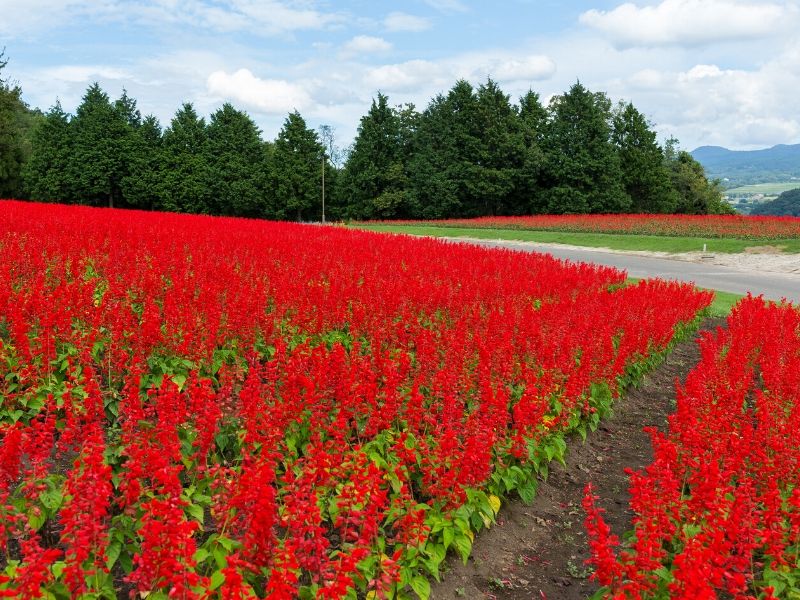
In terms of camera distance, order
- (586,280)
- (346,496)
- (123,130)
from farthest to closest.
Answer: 1. (123,130)
2. (586,280)
3. (346,496)

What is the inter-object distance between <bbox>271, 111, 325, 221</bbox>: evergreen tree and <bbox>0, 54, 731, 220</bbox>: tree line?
0.36 ft

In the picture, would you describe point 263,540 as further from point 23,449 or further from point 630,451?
point 630,451

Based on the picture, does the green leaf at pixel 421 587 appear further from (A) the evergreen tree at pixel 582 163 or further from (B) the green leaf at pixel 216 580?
(A) the evergreen tree at pixel 582 163

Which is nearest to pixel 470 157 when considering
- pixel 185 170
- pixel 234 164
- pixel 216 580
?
pixel 234 164

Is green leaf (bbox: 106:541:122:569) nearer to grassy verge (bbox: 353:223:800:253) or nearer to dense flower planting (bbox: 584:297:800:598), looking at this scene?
dense flower planting (bbox: 584:297:800:598)

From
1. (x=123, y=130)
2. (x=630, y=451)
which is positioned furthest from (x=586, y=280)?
(x=123, y=130)

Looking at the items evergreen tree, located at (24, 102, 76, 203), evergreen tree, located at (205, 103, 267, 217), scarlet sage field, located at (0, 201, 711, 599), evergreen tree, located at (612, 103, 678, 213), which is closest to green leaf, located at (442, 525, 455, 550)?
scarlet sage field, located at (0, 201, 711, 599)

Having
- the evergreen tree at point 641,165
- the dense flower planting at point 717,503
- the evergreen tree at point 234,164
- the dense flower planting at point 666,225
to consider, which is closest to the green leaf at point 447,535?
the dense flower planting at point 717,503

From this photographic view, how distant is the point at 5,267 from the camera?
7.31 metres

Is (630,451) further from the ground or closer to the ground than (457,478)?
closer to the ground

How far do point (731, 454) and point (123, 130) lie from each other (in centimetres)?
6156

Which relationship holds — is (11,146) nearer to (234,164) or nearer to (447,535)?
(234,164)

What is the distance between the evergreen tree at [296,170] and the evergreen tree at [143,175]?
1041 cm

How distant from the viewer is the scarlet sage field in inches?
124
